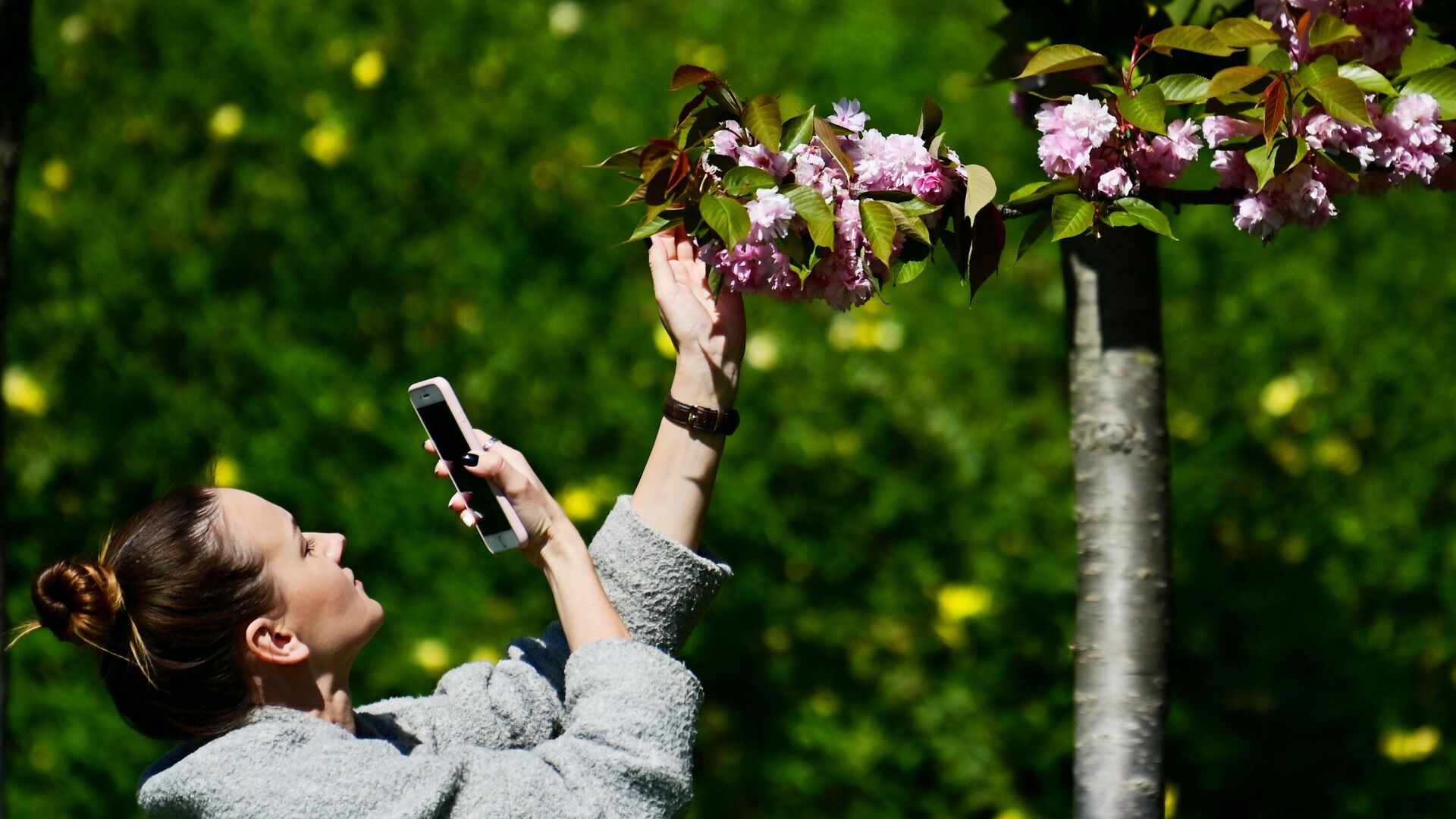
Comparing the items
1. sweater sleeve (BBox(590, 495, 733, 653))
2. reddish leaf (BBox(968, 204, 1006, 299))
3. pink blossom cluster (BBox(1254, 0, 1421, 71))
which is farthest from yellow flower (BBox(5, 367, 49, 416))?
pink blossom cluster (BBox(1254, 0, 1421, 71))

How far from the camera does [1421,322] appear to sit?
295 cm

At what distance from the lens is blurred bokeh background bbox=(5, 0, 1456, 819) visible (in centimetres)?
271

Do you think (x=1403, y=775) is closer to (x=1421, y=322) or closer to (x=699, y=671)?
(x=1421, y=322)

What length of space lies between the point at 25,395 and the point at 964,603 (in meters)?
2.03

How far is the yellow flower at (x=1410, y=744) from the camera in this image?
260 centimetres

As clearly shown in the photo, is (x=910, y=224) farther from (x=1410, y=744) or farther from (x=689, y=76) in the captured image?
(x=1410, y=744)

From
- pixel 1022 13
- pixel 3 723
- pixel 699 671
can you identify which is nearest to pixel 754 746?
pixel 699 671

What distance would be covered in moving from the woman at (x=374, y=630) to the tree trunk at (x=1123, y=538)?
496mm

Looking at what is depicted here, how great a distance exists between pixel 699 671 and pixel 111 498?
1340mm

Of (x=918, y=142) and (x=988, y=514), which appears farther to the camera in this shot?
(x=988, y=514)

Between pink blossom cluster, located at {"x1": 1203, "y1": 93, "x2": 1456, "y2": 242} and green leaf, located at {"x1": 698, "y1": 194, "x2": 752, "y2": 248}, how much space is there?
0.44 m

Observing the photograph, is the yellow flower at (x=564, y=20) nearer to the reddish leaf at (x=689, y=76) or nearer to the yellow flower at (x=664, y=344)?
the yellow flower at (x=664, y=344)

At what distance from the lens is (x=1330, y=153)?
1283 millimetres

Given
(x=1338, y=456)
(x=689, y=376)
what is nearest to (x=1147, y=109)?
(x=689, y=376)
